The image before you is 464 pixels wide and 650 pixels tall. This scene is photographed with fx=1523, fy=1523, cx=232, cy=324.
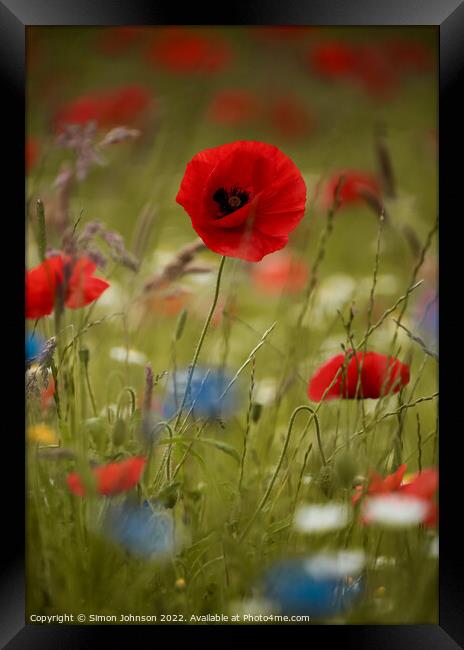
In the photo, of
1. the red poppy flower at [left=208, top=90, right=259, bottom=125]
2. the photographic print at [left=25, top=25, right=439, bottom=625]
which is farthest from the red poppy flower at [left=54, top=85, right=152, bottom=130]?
the red poppy flower at [left=208, top=90, right=259, bottom=125]

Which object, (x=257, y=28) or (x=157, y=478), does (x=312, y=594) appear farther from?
(x=257, y=28)

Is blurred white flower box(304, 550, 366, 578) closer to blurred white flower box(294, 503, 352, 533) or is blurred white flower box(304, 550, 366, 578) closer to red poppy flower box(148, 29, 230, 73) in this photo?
blurred white flower box(294, 503, 352, 533)

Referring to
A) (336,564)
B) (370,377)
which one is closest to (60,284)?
(370,377)

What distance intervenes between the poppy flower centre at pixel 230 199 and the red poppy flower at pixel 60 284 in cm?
22

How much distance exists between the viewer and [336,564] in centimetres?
239

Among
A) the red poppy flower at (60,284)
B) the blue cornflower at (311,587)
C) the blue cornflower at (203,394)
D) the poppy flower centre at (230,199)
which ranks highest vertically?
the poppy flower centre at (230,199)

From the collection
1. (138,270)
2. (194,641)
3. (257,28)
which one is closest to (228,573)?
(194,641)

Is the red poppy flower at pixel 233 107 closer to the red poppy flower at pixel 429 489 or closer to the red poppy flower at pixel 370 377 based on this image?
the red poppy flower at pixel 370 377

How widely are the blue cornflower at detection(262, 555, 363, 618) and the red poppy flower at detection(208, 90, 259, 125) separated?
0.70 metres

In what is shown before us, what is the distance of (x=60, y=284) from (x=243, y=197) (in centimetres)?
32

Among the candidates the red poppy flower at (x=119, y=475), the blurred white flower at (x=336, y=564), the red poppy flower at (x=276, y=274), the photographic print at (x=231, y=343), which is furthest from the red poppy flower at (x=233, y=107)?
the blurred white flower at (x=336, y=564)

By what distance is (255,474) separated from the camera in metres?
2.41

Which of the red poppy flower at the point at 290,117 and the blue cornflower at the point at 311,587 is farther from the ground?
the red poppy flower at the point at 290,117

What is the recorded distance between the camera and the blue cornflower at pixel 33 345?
2.40 metres
